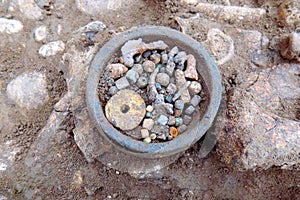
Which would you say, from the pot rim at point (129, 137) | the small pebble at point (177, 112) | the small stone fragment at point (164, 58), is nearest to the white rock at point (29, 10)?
the pot rim at point (129, 137)

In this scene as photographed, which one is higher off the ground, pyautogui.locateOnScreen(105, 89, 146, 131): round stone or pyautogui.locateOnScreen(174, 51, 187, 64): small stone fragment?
pyautogui.locateOnScreen(174, 51, 187, 64): small stone fragment

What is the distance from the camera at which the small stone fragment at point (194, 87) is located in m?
1.90

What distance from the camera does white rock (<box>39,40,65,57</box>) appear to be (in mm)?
2209

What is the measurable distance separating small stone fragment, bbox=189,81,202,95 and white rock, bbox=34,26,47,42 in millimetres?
1004

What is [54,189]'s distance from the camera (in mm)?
1967

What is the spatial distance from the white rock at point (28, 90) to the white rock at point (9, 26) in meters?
0.33

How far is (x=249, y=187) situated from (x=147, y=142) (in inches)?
25.9

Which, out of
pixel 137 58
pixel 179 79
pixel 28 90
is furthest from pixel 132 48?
pixel 28 90

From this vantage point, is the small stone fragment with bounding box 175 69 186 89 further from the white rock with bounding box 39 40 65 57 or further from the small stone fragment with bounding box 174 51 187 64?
the white rock with bounding box 39 40 65 57

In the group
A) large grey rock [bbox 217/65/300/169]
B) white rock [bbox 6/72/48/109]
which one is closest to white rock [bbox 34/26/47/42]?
white rock [bbox 6/72/48/109]

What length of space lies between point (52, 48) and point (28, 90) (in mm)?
298

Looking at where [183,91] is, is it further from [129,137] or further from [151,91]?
[129,137]

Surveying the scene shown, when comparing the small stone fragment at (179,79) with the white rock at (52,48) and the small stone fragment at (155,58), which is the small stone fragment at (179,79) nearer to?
the small stone fragment at (155,58)

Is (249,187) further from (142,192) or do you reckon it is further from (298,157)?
(142,192)
